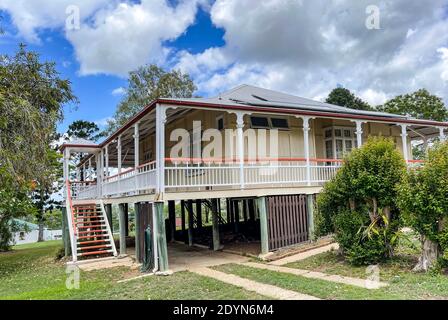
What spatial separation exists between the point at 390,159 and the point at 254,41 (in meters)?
7.96

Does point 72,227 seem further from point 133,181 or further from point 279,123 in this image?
point 279,123

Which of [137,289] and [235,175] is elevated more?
[235,175]

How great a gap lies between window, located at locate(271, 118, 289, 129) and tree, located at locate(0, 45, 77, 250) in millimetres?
8724

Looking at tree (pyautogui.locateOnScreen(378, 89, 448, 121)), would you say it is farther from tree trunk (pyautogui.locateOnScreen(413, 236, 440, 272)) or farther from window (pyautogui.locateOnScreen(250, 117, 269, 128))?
tree trunk (pyautogui.locateOnScreen(413, 236, 440, 272))

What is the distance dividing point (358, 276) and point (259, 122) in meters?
7.61

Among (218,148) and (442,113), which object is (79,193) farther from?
(442,113)

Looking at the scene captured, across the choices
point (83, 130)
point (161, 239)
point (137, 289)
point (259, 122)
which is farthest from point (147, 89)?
point (137, 289)

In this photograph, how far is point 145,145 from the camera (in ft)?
72.1

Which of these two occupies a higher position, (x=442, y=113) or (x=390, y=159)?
(x=442, y=113)

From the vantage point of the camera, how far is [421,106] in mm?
34281

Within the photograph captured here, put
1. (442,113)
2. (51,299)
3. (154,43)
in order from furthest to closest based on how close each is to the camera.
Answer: (442,113) < (154,43) < (51,299)

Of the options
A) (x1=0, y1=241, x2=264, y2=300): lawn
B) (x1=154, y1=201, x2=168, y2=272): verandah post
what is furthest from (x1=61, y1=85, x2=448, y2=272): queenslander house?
(x1=0, y1=241, x2=264, y2=300): lawn

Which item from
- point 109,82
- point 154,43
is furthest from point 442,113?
point 109,82

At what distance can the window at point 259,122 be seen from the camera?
1460cm
